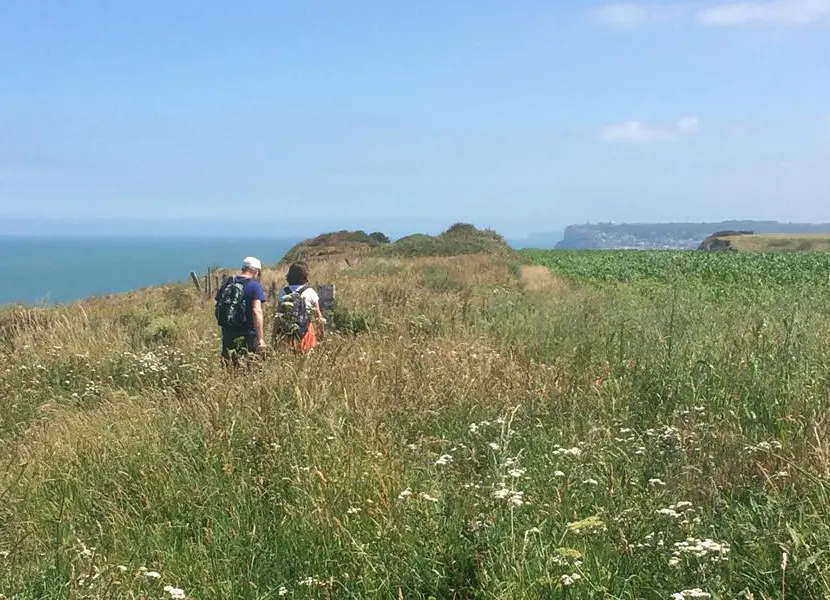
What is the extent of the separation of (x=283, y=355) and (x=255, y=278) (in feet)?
8.65

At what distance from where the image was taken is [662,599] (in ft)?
8.64

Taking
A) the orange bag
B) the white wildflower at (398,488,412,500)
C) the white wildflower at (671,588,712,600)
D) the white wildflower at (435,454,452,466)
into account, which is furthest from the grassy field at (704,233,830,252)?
the white wildflower at (671,588,712,600)

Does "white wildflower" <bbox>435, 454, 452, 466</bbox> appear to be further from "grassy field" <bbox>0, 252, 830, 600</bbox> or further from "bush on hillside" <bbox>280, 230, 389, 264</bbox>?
"bush on hillside" <bbox>280, 230, 389, 264</bbox>

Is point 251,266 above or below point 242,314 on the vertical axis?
above

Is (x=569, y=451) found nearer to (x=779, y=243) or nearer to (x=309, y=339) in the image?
(x=309, y=339)

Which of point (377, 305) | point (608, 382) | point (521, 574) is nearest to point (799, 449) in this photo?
point (608, 382)

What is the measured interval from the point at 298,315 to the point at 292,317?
0.18m

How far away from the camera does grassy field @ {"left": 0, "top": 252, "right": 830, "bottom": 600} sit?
2879 mm

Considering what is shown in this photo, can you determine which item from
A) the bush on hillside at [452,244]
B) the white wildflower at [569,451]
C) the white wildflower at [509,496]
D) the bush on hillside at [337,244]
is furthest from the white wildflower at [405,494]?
the bush on hillside at [337,244]

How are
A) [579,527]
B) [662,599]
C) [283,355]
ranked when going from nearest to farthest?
1. [662,599]
2. [579,527]
3. [283,355]

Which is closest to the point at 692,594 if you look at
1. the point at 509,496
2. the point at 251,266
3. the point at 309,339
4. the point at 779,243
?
the point at 509,496

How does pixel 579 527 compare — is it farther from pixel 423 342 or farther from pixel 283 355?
pixel 423 342

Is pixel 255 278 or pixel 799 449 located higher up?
pixel 255 278

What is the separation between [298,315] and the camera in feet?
26.5
